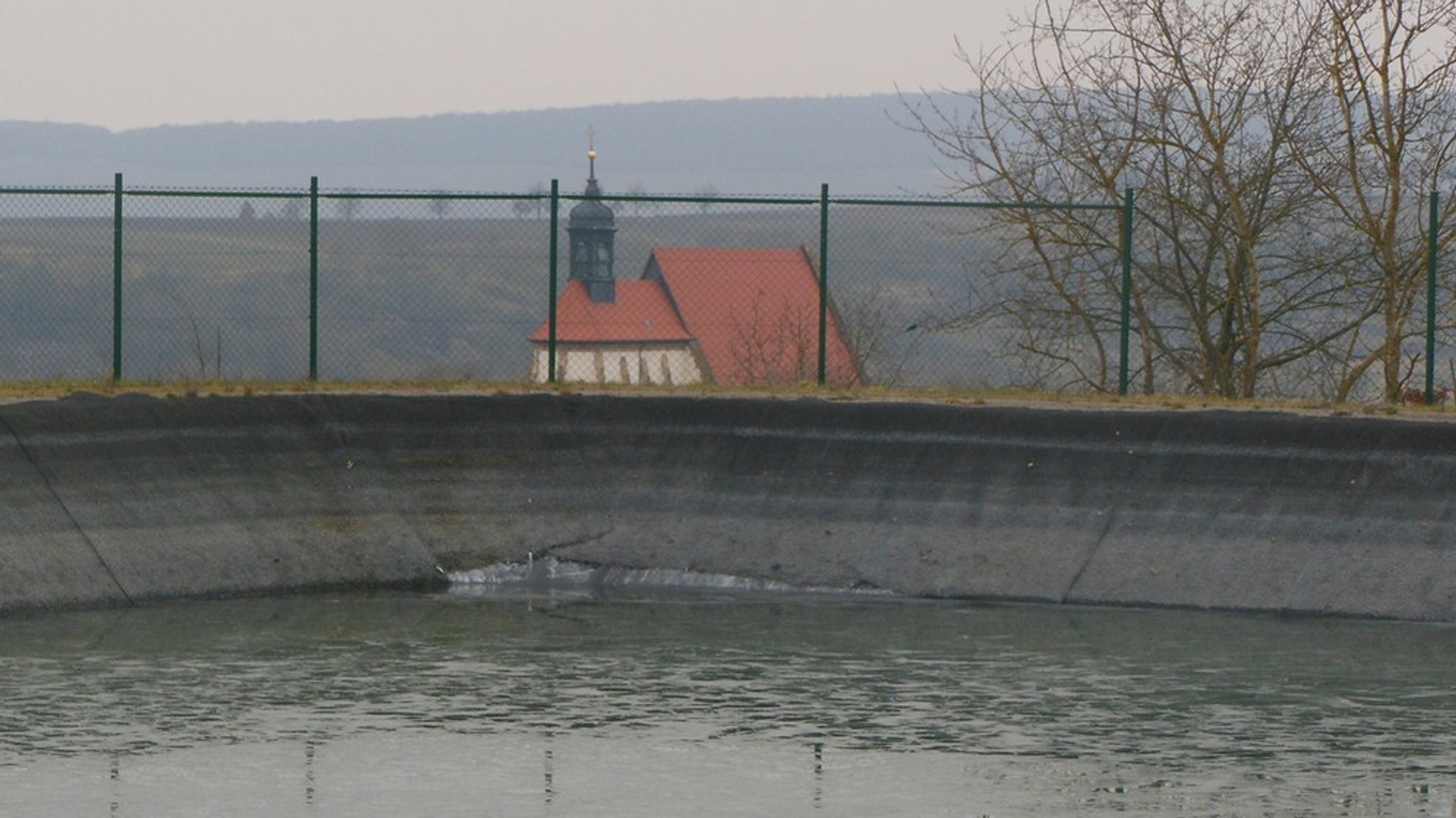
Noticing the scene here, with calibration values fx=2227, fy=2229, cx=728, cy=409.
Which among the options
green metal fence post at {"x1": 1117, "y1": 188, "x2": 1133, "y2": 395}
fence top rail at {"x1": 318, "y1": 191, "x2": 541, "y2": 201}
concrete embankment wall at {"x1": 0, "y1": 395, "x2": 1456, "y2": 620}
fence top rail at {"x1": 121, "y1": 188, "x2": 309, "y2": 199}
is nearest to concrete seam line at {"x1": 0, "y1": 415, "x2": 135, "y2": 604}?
concrete embankment wall at {"x1": 0, "y1": 395, "x2": 1456, "y2": 620}

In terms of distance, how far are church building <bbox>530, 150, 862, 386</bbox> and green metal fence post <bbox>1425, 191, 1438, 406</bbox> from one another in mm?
5148

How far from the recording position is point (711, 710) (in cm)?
1151

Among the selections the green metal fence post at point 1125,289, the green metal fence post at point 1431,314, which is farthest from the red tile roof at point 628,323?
the green metal fence post at point 1431,314

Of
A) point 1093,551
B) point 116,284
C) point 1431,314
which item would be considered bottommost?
point 1093,551

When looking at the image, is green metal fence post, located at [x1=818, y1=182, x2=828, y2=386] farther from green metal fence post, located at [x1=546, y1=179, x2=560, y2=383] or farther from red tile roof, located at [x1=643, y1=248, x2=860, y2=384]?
red tile roof, located at [x1=643, y1=248, x2=860, y2=384]

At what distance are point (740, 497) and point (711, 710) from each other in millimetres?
5443

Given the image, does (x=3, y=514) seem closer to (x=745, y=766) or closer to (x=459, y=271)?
(x=745, y=766)

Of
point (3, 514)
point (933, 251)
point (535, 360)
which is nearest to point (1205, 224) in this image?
point (535, 360)

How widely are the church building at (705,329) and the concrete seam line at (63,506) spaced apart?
5.19 metres

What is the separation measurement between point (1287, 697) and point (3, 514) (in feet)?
27.5

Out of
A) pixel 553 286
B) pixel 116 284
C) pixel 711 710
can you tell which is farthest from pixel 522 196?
pixel 711 710

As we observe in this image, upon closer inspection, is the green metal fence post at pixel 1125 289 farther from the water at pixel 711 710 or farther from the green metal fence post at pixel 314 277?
the green metal fence post at pixel 314 277

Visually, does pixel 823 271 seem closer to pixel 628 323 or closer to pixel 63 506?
pixel 628 323

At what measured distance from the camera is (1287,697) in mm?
12055
